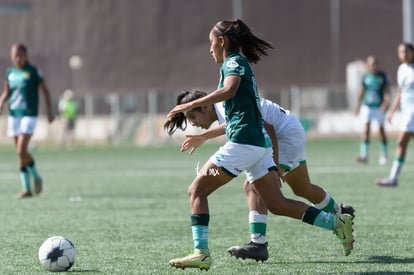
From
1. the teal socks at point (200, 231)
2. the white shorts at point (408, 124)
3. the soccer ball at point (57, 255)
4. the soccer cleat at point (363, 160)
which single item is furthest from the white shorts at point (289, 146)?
the soccer cleat at point (363, 160)

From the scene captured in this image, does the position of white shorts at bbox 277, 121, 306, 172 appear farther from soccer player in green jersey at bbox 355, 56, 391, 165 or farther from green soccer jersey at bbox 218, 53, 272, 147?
soccer player in green jersey at bbox 355, 56, 391, 165

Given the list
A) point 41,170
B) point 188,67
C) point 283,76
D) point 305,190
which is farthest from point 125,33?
point 305,190

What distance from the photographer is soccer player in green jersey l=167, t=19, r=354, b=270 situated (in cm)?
765

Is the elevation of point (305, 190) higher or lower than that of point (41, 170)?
higher

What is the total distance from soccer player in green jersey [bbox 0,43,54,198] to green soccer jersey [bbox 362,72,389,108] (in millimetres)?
9677

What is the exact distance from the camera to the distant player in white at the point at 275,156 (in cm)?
816

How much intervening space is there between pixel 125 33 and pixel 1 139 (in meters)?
8.81

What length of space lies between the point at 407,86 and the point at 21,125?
630 centimetres

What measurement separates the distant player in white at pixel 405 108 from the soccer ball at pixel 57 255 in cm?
861

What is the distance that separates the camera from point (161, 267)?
8094 millimetres

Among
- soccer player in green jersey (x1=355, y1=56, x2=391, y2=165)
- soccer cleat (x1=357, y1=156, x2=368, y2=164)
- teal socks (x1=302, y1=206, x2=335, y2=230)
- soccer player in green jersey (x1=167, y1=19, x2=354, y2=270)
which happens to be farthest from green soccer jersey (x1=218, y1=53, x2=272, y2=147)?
soccer player in green jersey (x1=355, y1=56, x2=391, y2=165)

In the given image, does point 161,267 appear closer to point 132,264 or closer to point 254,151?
point 132,264

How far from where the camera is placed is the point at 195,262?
7.63m

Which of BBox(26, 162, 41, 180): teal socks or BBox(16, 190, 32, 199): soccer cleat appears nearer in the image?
BBox(16, 190, 32, 199): soccer cleat
